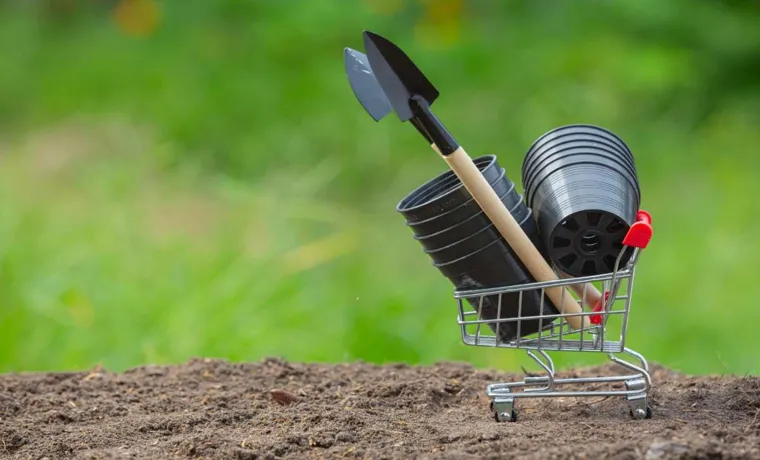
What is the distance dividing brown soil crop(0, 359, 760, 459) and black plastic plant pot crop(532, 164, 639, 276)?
361 mm

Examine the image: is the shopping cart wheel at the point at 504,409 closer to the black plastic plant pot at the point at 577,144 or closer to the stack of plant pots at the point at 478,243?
the stack of plant pots at the point at 478,243

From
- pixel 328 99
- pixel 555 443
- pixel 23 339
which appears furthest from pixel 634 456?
pixel 328 99

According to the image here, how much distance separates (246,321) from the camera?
4426mm

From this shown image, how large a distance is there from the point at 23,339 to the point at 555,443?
2.90m

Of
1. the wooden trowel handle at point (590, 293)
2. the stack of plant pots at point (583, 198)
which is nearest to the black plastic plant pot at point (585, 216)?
the stack of plant pots at point (583, 198)

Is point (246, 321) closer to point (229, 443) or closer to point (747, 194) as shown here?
point (229, 443)

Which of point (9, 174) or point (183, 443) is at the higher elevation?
point (9, 174)

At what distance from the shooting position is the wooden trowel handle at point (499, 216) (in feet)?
7.16

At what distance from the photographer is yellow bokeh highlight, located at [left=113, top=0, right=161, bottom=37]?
7.74m

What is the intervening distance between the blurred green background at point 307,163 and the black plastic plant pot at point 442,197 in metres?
1.91

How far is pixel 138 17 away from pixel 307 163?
2537mm

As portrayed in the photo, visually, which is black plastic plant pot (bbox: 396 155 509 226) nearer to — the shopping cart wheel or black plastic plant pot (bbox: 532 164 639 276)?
black plastic plant pot (bbox: 532 164 639 276)

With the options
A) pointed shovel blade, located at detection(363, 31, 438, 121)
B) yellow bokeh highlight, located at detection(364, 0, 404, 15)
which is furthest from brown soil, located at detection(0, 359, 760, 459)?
yellow bokeh highlight, located at detection(364, 0, 404, 15)

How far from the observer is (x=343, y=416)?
2.41 m
